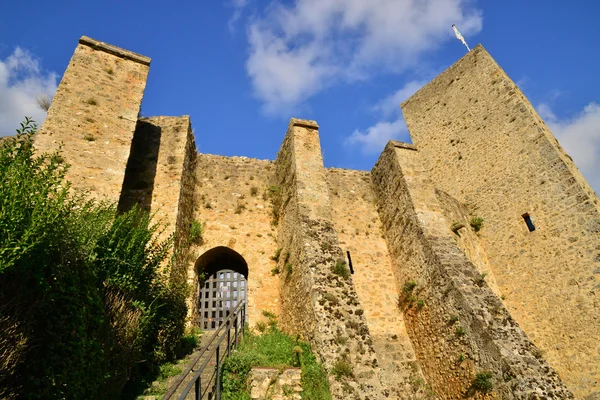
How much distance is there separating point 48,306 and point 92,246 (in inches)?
52.8

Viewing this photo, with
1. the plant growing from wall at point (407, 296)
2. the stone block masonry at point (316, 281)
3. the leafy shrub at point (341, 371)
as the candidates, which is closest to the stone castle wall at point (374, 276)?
the plant growing from wall at point (407, 296)

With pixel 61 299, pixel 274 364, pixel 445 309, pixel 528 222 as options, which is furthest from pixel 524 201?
pixel 61 299

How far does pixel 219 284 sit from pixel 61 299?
631cm

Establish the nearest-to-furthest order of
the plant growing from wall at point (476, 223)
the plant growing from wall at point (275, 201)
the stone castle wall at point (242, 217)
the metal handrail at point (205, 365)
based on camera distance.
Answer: the metal handrail at point (205, 365), the stone castle wall at point (242, 217), the plant growing from wall at point (275, 201), the plant growing from wall at point (476, 223)

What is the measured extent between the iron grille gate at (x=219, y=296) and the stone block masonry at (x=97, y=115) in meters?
3.88

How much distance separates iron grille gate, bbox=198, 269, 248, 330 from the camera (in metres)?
10.2

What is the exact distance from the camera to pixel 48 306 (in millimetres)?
4402

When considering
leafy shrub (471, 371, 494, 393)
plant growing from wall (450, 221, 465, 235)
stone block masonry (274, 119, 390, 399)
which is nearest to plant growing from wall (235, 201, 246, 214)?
stone block masonry (274, 119, 390, 399)

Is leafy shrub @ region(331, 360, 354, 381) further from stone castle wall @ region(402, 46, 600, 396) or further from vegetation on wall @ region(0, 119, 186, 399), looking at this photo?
stone castle wall @ region(402, 46, 600, 396)

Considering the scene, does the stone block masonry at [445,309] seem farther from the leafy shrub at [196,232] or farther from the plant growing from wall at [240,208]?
the leafy shrub at [196,232]

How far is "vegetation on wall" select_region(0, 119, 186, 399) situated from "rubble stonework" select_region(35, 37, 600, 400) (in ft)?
8.40

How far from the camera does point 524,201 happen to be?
452 inches

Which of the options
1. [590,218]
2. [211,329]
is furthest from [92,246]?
[590,218]

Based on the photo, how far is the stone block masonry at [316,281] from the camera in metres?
6.50
